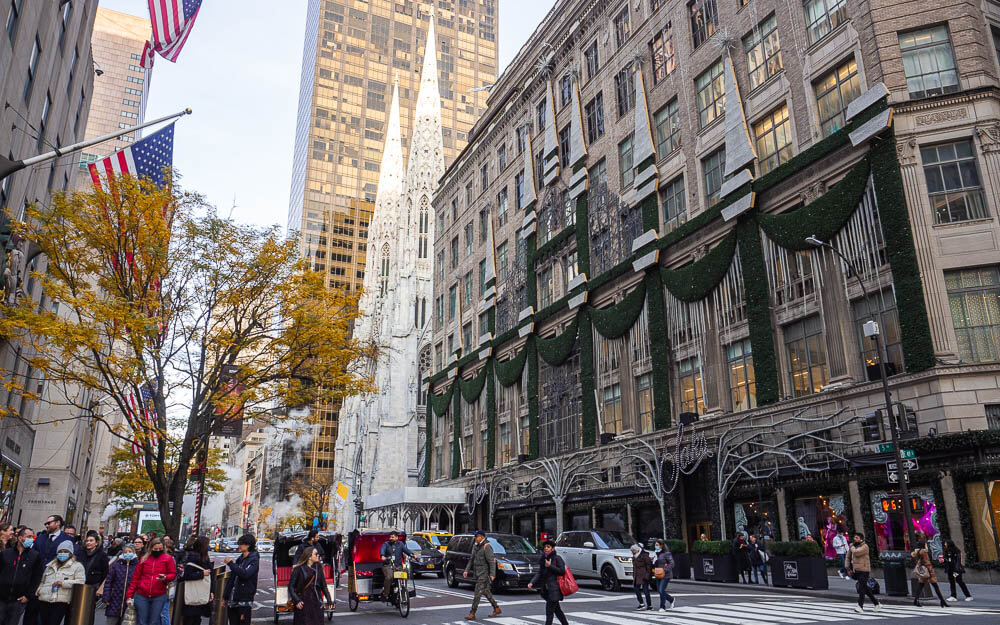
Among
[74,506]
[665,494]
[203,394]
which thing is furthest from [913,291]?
[74,506]

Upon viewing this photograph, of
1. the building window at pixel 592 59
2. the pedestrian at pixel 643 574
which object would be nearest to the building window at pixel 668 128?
the building window at pixel 592 59

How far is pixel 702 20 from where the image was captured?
110ft

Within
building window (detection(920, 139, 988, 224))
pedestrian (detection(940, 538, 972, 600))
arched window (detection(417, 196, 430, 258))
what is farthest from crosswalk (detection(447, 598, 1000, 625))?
arched window (detection(417, 196, 430, 258))

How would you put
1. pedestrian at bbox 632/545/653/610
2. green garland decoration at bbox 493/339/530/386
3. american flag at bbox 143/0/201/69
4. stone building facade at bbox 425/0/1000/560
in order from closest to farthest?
1. pedestrian at bbox 632/545/653/610
2. american flag at bbox 143/0/201/69
3. stone building facade at bbox 425/0/1000/560
4. green garland decoration at bbox 493/339/530/386

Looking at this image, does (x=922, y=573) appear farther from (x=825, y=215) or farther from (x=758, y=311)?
(x=758, y=311)

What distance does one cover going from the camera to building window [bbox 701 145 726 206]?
31.5 m

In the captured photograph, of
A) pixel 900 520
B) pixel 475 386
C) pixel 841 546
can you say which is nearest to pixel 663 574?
pixel 841 546

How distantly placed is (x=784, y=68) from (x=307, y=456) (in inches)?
4787

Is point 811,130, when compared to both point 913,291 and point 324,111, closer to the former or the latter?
point 913,291

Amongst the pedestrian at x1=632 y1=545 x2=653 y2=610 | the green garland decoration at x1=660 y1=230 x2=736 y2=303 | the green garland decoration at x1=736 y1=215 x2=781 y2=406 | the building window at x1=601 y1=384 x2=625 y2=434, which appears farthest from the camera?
the building window at x1=601 y1=384 x2=625 y2=434

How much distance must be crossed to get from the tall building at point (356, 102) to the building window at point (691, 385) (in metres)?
110

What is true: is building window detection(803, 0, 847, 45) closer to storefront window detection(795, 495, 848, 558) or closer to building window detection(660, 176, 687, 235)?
building window detection(660, 176, 687, 235)

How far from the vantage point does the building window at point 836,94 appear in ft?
82.9

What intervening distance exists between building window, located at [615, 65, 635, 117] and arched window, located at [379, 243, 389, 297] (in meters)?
74.8
